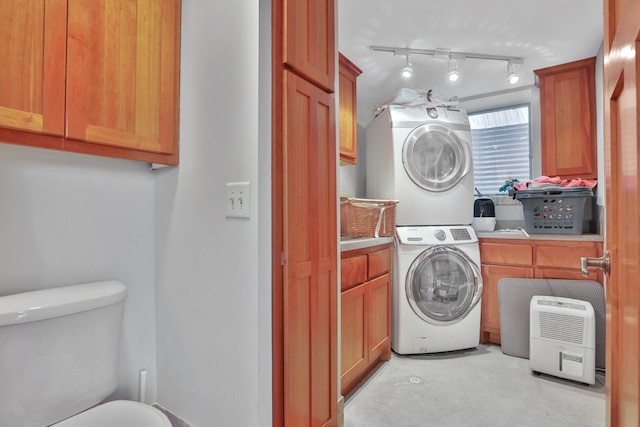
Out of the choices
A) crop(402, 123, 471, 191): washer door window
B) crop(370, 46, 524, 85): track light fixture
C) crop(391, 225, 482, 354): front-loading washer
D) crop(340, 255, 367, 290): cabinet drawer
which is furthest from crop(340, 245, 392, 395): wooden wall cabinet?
crop(370, 46, 524, 85): track light fixture

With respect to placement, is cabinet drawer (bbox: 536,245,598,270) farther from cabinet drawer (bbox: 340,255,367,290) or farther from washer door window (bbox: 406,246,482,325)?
cabinet drawer (bbox: 340,255,367,290)

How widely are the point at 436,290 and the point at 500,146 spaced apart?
6.15 ft

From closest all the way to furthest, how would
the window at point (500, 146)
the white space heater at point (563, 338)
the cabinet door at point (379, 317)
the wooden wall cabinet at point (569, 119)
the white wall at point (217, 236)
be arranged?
the white wall at point (217, 236) → the white space heater at point (563, 338) → the cabinet door at point (379, 317) → the wooden wall cabinet at point (569, 119) → the window at point (500, 146)

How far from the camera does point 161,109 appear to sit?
1.36 meters

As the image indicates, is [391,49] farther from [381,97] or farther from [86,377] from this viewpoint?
[86,377]

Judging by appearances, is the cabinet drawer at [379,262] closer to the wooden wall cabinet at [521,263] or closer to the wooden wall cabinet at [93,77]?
the wooden wall cabinet at [521,263]

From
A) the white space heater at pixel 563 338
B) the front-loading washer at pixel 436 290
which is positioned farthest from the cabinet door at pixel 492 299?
the white space heater at pixel 563 338

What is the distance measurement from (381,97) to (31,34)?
2895 millimetres

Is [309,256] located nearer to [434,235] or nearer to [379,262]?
[379,262]

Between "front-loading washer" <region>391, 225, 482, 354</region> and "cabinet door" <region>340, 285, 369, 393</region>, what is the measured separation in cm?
50

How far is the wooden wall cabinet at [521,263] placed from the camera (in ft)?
7.67

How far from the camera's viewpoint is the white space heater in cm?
199

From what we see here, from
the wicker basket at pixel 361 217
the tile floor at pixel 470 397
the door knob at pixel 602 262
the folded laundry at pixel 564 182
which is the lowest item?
the tile floor at pixel 470 397

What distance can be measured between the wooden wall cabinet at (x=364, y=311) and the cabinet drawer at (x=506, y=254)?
866 millimetres
